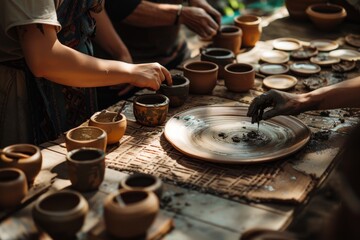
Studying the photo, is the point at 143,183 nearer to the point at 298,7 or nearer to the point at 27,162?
the point at 27,162

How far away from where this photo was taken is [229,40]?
4.46 m

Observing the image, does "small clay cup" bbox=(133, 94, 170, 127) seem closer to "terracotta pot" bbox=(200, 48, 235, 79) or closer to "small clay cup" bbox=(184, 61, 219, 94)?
"small clay cup" bbox=(184, 61, 219, 94)

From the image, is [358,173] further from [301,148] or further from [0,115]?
[0,115]

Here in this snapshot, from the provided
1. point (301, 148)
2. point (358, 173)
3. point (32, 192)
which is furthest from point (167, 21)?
point (358, 173)

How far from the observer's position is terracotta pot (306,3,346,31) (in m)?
5.00

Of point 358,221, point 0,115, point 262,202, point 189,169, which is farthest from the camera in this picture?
point 0,115

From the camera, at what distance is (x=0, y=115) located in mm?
3441

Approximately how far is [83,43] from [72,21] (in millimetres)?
234

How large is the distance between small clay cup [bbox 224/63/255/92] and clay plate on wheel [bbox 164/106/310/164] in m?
0.37

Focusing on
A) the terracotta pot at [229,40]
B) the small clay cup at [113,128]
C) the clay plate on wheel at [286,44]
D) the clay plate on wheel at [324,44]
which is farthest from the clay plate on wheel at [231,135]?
the clay plate on wheel at [324,44]

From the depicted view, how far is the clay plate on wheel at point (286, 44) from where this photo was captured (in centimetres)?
465

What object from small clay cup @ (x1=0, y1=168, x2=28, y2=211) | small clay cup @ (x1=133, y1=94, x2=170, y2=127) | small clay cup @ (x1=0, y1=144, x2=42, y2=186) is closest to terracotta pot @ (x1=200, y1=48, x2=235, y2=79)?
small clay cup @ (x1=133, y1=94, x2=170, y2=127)

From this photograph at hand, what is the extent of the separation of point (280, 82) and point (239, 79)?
36 centimetres

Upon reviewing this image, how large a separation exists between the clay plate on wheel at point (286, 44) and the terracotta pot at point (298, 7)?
0.66m
